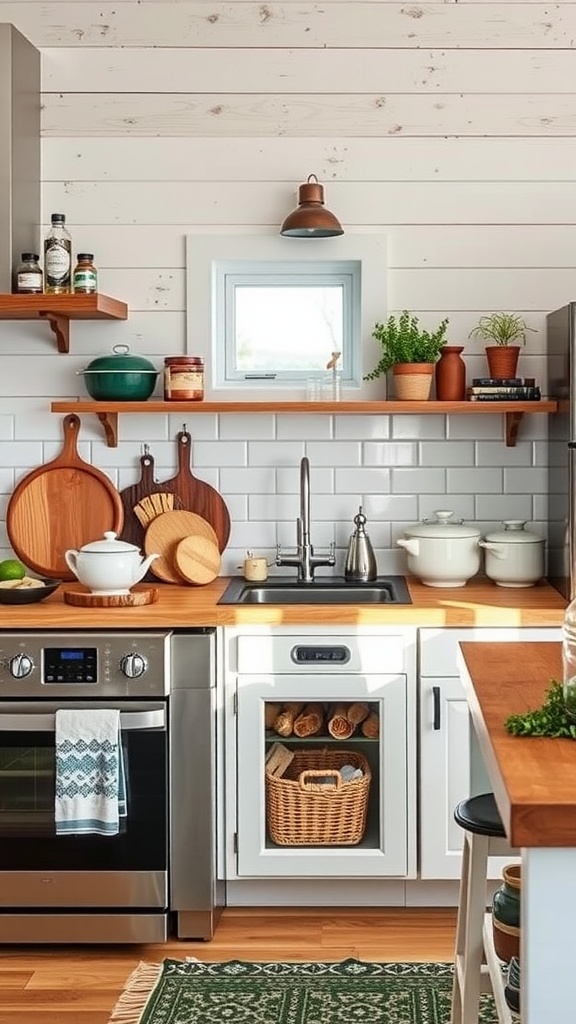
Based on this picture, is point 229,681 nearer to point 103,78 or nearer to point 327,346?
point 327,346

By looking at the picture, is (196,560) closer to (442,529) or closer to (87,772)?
(442,529)

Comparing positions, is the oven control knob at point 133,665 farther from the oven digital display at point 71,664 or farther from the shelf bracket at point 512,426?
the shelf bracket at point 512,426

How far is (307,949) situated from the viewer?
12.1 feet

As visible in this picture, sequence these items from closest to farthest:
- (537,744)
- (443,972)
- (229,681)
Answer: (537,744), (443,972), (229,681)

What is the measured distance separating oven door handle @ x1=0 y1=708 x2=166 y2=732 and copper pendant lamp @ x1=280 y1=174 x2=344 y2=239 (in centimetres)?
160

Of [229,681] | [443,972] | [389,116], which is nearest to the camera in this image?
[443,972]

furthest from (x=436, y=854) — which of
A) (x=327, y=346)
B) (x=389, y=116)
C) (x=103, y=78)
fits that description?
(x=103, y=78)

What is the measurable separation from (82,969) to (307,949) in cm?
63

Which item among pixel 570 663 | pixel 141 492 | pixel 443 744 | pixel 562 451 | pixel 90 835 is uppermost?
pixel 562 451

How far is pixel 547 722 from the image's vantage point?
2.04 meters

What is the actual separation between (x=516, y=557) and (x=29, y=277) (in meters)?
1.77

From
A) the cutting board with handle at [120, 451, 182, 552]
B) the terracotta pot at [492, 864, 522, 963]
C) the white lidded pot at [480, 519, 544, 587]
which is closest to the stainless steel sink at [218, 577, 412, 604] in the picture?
the white lidded pot at [480, 519, 544, 587]

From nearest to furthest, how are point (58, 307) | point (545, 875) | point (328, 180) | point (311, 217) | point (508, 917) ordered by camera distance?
1. point (545, 875)
2. point (508, 917)
3. point (58, 307)
4. point (311, 217)
5. point (328, 180)

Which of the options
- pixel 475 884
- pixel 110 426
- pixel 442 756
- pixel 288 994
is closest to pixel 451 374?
pixel 110 426
